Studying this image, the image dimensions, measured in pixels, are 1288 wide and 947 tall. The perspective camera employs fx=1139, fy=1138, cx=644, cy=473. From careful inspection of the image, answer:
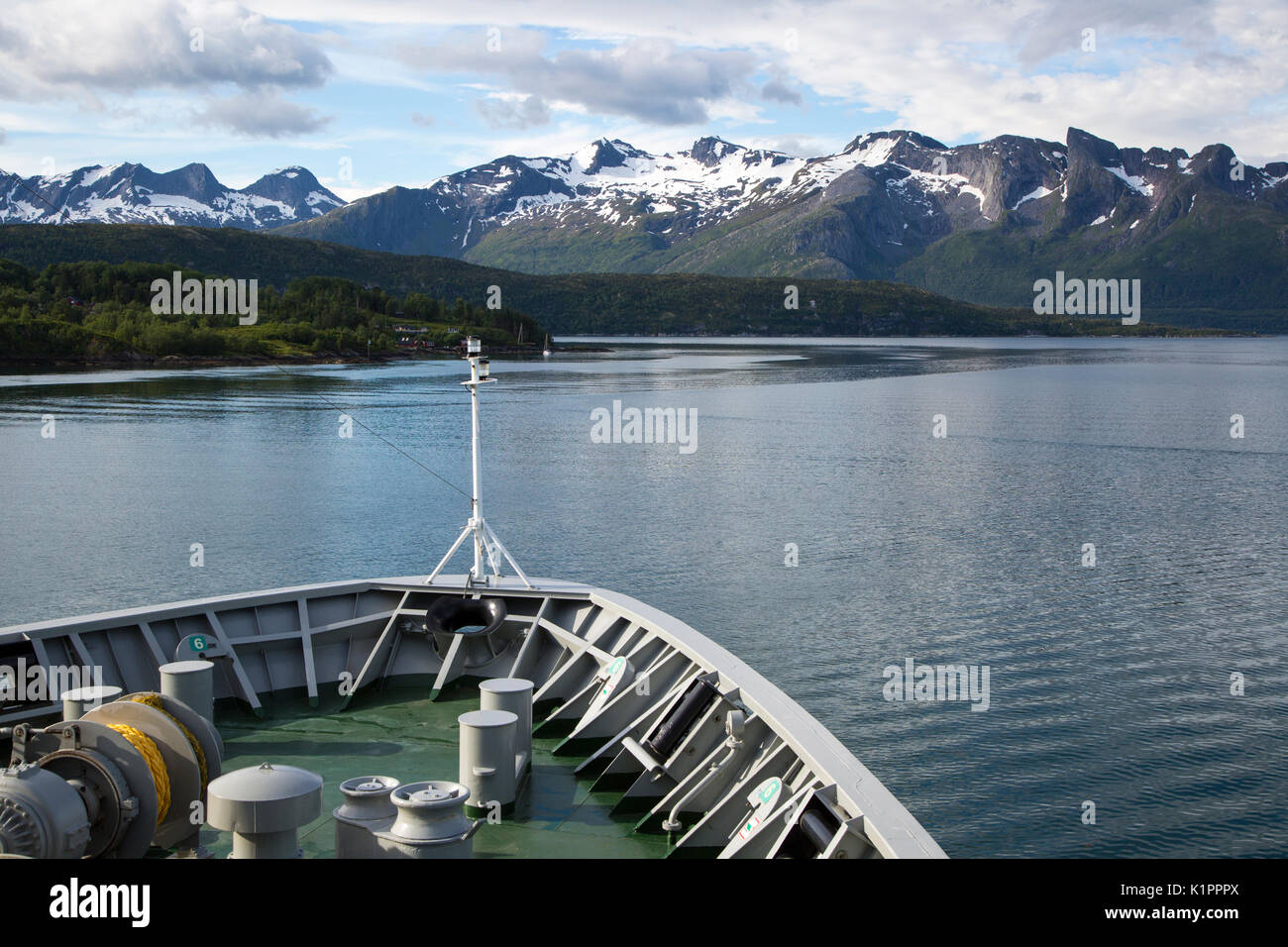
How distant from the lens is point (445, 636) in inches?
684

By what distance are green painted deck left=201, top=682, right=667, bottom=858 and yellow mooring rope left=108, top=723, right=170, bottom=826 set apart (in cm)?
130

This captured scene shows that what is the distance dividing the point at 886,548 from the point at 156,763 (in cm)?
3111

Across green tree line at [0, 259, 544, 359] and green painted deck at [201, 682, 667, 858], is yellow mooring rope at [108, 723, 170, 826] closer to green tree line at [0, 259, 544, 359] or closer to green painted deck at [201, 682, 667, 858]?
green painted deck at [201, 682, 667, 858]

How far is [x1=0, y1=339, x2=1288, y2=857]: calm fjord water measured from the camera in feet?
64.8

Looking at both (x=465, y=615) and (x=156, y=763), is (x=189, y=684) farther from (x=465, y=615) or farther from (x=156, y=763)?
(x=465, y=615)

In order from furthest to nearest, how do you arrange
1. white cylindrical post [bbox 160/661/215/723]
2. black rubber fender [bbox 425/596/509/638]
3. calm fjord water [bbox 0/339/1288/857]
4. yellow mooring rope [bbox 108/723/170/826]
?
calm fjord water [bbox 0/339/1288/857], black rubber fender [bbox 425/596/509/638], white cylindrical post [bbox 160/661/215/723], yellow mooring rope [bbox 108/723/170/826]

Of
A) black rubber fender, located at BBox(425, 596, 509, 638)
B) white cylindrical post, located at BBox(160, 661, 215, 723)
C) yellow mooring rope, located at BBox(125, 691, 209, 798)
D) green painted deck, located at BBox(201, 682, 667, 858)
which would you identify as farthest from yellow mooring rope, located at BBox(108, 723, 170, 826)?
black rubber fender, located at BBox(425, 596, 509, 638)

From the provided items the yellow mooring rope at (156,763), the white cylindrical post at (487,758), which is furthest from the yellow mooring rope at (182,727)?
the white cylindrical post at (487,758)

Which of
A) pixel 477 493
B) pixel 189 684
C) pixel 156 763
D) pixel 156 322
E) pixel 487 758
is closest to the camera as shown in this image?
pixel 156 763

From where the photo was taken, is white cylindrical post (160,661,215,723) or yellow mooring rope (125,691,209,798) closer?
yellow mooring rope (125,691,209,798)

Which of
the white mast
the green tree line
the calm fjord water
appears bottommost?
the calm fjord water

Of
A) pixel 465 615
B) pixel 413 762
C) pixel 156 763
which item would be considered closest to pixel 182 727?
→ pixel 156 763

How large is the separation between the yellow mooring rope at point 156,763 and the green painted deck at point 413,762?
130 centimetres

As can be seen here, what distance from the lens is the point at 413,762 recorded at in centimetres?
1451
